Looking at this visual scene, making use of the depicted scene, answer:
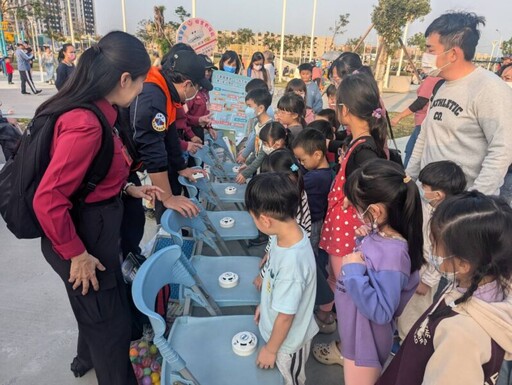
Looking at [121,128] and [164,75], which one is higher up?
[164,75]

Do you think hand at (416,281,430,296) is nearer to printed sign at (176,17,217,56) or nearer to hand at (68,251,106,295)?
hand at (68,251,106,295)

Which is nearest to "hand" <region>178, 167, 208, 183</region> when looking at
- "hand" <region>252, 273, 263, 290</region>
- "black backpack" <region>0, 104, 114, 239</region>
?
"hand" <region>252, 273, 263, 290</region>

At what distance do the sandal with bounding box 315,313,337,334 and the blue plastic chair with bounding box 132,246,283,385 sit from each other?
2.60ft

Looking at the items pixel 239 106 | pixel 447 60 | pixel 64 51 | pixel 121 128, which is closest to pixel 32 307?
pixel 121 128

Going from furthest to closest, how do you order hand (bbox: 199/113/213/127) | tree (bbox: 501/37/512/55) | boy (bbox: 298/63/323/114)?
tree (bbox: 501/37/512/55) < boy (bbox: 298/63/323/114) < hand (bbox: 199/113/213/127)

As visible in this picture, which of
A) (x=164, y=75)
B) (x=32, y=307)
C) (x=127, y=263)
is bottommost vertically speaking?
(x=32, y=307)

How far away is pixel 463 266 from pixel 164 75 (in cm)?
194

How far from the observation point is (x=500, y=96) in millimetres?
1817

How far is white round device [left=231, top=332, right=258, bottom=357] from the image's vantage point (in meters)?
1.51

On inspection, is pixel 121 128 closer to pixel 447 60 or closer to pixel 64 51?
pixel 447 60

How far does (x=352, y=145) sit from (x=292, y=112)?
160 centimetres

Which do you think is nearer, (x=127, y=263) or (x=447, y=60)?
(x=127, y=263)

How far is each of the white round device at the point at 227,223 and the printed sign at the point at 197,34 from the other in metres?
3.63

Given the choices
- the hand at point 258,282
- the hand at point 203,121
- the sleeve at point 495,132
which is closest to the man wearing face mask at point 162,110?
the hand at point 258,282
